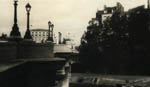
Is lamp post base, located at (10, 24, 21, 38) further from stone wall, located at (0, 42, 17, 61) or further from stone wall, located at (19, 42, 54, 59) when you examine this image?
stone wall, located at (19, 42, 54, 59)

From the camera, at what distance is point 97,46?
77.6 metres

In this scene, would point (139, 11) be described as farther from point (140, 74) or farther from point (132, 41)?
point (140, 74)

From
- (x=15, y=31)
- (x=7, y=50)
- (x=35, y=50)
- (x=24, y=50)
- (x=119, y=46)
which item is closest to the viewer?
(x=7, y=50)

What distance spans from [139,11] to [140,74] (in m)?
15.1

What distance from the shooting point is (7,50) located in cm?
1496

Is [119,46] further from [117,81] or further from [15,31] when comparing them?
[15,31]

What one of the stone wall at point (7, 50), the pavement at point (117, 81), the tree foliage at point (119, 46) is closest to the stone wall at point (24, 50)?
the stone wall at point (7, 50)

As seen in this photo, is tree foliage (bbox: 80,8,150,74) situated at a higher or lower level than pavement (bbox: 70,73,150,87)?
higher

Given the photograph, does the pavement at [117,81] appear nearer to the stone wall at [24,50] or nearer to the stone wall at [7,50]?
the stone wall at [24,50]

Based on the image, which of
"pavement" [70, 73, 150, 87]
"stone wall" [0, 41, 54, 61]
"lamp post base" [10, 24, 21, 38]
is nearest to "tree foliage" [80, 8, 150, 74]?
"pavement" [70, 73, 150, 87]

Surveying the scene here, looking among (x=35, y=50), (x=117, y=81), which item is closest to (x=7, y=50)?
(x=35, y=50)

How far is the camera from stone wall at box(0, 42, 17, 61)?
14474 mm

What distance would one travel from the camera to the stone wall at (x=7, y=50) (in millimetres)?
14474

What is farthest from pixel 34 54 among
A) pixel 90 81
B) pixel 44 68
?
pixel 90 81
